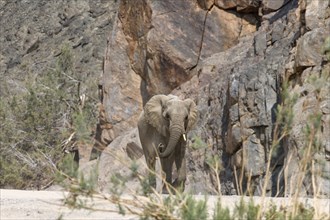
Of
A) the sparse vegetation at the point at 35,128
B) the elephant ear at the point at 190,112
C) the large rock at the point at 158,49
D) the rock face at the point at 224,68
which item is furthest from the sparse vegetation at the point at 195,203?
the sparse vegetation at the point at 35,128

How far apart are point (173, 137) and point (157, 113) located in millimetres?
977

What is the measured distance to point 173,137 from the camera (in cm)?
1341

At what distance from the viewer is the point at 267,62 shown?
19.9 metres

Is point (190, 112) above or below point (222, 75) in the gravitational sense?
below

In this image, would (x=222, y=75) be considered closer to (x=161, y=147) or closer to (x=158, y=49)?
(x=158, y=49)

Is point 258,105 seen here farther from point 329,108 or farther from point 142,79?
point 142,79

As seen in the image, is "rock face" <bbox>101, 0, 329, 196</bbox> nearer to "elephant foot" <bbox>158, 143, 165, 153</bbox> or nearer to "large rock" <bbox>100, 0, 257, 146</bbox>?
"large rock" <bbox>100, 0, 257, 146</bbox>

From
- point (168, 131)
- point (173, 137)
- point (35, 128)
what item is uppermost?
point (35, 128)

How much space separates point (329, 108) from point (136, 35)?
1183 cm

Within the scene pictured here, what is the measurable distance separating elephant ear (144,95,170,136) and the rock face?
2.81 m

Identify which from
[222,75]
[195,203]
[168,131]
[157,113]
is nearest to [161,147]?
[168,131]

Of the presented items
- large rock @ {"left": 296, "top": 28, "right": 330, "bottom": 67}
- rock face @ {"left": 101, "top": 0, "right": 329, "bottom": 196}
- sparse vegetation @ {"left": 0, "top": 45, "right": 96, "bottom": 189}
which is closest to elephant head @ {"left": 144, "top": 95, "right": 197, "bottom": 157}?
rock face @ {"left": 101, "top": 0, "right": 329, "bottom": 196}

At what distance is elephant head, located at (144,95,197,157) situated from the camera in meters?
13.5

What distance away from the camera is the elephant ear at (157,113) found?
14.1m
